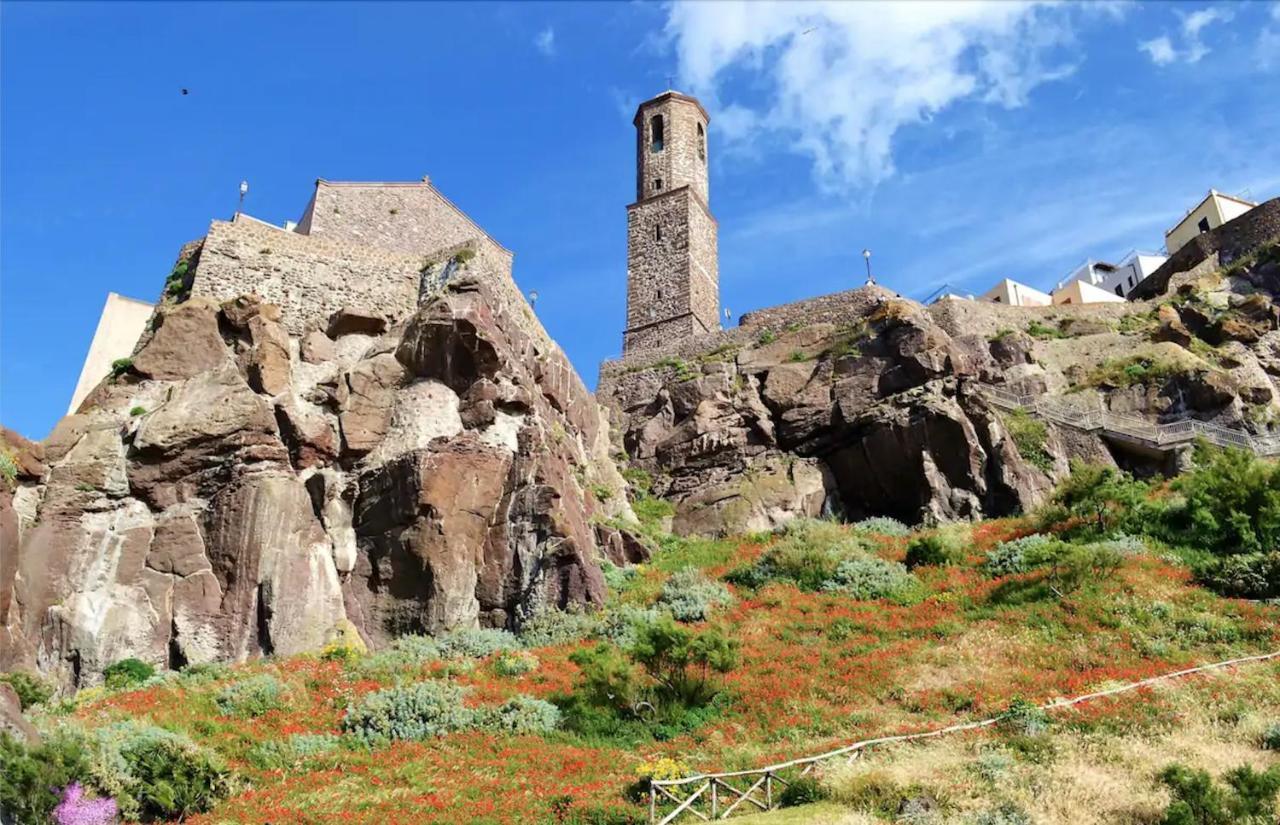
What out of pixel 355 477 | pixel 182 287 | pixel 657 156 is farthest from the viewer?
pixel 657 156

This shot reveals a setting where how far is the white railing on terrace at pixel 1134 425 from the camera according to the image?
3120 cm

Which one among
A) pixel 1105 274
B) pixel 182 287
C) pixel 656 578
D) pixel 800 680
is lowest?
pixel 800 680

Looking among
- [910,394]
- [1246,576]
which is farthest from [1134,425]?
[1246,576]

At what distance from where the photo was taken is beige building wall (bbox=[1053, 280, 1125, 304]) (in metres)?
56.6

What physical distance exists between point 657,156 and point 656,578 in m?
29.4

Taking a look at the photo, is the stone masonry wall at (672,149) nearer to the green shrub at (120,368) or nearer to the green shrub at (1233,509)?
the green shrub at (120,368)

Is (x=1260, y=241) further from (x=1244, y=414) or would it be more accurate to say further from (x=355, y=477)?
(x=355, y=477)

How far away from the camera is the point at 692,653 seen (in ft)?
62.1

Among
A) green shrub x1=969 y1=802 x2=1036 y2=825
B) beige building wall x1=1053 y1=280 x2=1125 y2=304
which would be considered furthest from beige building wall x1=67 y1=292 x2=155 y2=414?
beige building wall x1=1053 y1=280 x2=1125 y2=304

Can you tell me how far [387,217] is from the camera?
36.9m

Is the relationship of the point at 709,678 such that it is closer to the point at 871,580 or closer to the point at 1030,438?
the point at 871,580

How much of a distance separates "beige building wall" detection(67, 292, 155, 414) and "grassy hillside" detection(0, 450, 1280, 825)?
43.4 feet

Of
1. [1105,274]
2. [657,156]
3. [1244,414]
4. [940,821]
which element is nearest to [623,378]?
[657,156]

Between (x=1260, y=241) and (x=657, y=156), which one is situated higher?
(x=657, y=156)
